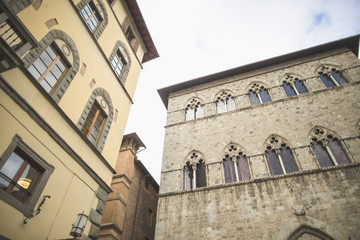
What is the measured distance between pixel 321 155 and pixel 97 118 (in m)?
8.29

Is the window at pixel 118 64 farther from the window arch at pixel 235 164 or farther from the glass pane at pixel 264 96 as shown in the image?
the glass pane at pixel 264 96

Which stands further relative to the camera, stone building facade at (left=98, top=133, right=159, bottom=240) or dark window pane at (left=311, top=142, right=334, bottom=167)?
stone building facade at (left=98, top=133, right=159, bottom=240)

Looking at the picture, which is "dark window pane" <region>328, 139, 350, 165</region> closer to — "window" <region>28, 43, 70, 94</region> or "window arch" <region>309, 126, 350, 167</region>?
"window arch" <region>309, 126, 350, 167</region>

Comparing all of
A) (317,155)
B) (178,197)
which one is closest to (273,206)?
(317,155)

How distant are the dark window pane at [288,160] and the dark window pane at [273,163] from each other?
0.79ft

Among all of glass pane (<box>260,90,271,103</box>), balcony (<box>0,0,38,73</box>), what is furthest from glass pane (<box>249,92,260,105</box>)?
balcony (<box>0,0,38,73</box>)

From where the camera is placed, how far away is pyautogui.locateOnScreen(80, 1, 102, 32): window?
785 cm

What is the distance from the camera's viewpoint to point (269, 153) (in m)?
Answer: 9.98

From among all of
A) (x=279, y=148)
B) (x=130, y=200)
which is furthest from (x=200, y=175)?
(x=130, y=200)

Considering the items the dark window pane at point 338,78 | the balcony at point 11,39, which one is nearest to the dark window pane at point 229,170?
the dark window pane at point 338,78

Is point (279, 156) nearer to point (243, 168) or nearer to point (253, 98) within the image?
point (243, 168)

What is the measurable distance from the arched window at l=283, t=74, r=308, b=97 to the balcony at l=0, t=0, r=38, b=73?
439 inches

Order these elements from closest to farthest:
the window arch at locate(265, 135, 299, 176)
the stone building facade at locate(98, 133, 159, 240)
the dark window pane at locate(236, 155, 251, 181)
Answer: the window arch at locate(265, 135, 299, 176)
the dark window pane at locate(236, 155, 251, 181)
the stone building facade at locate(98, 133, 159, 240)

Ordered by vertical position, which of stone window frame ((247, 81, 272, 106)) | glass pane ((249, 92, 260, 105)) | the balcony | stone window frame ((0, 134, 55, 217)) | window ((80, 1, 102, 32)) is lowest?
stone window frame ((0, 134, 55, 217))
